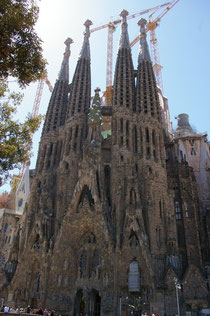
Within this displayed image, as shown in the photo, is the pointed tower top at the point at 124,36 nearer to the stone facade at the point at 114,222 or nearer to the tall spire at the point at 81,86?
the tall spire at the point at 81,86

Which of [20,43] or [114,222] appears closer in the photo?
[20,43]

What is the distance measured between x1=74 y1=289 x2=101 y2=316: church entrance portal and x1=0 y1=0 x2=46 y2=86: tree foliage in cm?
2109

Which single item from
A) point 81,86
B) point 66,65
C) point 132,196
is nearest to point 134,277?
point 132,196

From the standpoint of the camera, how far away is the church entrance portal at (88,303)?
25484 mm

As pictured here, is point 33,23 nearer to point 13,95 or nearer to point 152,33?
point 13,95

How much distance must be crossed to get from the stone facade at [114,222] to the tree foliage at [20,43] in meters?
18.3

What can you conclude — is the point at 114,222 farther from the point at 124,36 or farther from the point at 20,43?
the point at 124,36

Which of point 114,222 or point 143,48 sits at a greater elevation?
point 143,48

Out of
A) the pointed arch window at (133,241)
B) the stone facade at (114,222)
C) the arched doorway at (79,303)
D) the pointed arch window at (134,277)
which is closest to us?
the pointed arch window at (134,277)

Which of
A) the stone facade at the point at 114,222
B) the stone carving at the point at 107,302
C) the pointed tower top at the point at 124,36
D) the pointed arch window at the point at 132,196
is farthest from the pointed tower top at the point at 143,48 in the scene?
the stone carving at the point at 107,302

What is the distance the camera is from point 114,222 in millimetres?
27516

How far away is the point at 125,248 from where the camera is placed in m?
25.3

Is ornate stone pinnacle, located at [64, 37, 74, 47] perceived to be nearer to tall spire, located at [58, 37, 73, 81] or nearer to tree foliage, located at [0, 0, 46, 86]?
tall spire, located at [58, 37, 73, 81]

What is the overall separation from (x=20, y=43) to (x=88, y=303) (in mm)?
22686
